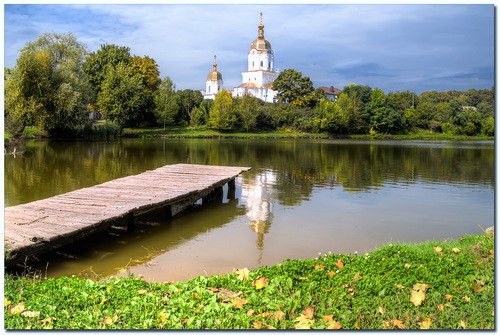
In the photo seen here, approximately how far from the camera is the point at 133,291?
15.8 feet

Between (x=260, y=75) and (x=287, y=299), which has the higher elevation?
(x=260, y=75)

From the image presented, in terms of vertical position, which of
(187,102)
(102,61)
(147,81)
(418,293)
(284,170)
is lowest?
(284,170)

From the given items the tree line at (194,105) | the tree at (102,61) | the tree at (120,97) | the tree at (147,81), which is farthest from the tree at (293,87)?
the tree at (120,97)

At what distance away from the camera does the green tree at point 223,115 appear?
55.8 meters

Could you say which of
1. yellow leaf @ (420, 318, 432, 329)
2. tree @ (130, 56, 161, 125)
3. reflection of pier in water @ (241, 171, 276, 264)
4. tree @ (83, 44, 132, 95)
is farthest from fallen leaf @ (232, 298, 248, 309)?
tree @ (83, 44, 132, 95)

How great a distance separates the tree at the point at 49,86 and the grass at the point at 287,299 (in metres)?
21.7

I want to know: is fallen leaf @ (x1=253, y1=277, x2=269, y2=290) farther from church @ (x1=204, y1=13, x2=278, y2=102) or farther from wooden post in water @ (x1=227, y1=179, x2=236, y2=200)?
church @ (x1=204, y1=13, x2=278, y2=102)

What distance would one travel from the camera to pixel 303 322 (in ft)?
13.7

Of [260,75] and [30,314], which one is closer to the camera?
[30,314]

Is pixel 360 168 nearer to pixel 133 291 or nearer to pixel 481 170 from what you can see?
pixel 481 170

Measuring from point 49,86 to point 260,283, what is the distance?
2717 centimetres

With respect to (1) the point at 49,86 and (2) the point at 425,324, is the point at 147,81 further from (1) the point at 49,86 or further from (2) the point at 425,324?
(2) the point at 425,324

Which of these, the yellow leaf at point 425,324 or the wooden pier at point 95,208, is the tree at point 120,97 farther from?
the yellow leaf at point 425,324

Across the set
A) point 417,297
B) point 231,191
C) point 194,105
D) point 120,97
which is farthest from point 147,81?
point 417,297
